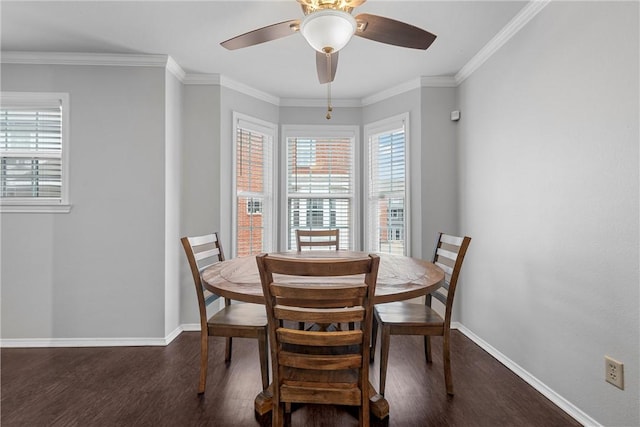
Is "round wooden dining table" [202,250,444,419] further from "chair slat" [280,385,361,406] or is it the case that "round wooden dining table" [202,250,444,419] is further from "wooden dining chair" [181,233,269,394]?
"chair slat" [280,385,361,406]

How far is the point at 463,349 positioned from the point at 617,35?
230 cm

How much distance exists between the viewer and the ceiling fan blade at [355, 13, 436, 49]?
5.11 ft

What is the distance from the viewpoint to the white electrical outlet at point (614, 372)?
1.49 metres

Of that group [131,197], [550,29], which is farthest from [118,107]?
[550,29]

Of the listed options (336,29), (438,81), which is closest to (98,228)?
(336,29)

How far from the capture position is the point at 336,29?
4.80ft

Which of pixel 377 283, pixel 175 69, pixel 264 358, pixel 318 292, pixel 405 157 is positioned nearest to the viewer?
pixel 318 292

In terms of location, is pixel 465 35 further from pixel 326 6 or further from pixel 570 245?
pixel 570 245

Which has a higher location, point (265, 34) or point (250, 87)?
point (250, 87)

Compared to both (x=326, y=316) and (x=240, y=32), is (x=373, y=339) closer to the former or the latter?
(x=326, y=316)

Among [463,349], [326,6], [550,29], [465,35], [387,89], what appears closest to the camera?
[326,6]

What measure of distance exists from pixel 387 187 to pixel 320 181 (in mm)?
810

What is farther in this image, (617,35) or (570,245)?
(570,245)

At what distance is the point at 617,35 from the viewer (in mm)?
1506
